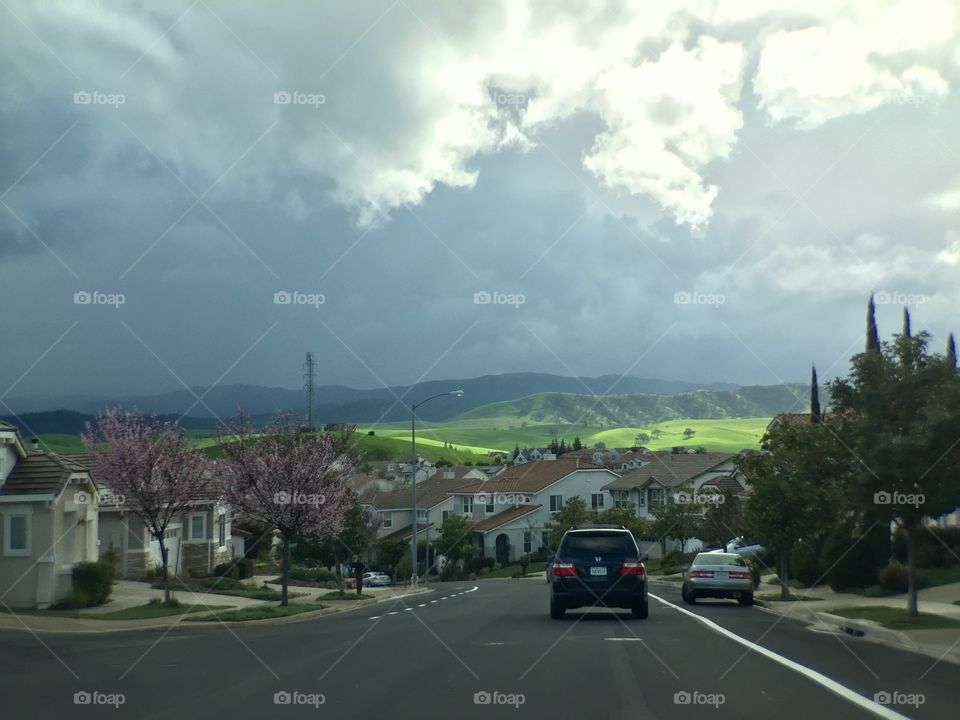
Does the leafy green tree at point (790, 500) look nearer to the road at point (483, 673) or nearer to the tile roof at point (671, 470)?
the road at point (483, 673)

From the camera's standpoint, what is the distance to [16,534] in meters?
29.4

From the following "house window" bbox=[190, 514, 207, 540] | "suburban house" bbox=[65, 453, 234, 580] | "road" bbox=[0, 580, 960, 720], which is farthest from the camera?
"house window" bbox=[190, 514, 207, 540]

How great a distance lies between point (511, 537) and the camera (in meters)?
90.4

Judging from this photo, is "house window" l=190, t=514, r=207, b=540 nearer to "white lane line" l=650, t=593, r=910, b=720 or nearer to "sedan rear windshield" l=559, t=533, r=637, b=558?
"sedan rear windshield" l=559, t=533, r=637, b=558

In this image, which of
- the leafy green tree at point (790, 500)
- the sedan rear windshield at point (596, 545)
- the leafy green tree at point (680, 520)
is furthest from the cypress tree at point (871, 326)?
the sedan rear windshield at point (596, 545)

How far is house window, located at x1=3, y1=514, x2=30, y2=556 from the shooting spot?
29234 mm

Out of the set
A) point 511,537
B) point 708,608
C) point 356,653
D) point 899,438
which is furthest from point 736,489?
point 356,653

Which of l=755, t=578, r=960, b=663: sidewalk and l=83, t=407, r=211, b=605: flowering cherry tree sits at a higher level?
l=83, t=407, r=211, b=605: flowering cherry tree

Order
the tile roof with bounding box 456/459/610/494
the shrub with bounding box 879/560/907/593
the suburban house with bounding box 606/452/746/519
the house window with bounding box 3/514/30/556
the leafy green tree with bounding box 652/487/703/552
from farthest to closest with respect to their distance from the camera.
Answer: the tile roof with bounding box 456/459/610/494
the suburban house with bounding box 606/452/746/519
the leafy green tree with bounding box 652/487/703/552
the shrub with bounding box 879/560/907/593
the house window with bounding box 3/514/30/556

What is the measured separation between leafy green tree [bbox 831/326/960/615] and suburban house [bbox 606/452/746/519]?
6100 cm

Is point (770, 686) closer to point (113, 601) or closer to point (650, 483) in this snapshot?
point (113, 601)

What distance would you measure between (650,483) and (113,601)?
6221 cm

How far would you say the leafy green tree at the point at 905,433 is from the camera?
2000 centimetres

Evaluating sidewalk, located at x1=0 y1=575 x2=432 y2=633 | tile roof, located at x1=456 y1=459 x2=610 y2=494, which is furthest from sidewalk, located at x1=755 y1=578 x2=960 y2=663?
tile roof, located at x1=456 y1=459 x2=610 y2=494
